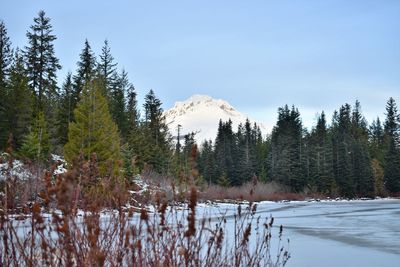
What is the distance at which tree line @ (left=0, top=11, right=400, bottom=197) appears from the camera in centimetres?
2669

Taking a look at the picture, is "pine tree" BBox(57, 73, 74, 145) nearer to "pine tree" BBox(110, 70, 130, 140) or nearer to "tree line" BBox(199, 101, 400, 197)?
"pine tree" BBox(110, 70, 130, 140)

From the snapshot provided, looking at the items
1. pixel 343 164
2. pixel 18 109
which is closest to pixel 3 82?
pixel 18 109

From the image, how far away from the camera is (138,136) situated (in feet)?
141

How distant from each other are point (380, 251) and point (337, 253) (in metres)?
1.09

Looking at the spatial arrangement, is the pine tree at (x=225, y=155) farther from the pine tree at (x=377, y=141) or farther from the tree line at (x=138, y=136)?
the pine tree at (x=377, y=141)

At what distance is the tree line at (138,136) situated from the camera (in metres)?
26.7

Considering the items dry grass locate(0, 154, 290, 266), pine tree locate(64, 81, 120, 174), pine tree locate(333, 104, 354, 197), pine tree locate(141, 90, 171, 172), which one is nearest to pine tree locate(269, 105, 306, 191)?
pine tree locate(333, 104, 354, 197)

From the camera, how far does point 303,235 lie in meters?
12.9

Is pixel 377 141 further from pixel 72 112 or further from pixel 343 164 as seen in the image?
pixel 72 112

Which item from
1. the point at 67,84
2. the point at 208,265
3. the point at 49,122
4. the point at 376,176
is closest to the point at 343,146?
the point at 376,176

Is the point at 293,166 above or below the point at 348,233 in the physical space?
above

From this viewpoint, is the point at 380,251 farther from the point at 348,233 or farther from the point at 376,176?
the point at 376,176

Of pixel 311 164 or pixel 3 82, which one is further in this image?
pixel 311 164

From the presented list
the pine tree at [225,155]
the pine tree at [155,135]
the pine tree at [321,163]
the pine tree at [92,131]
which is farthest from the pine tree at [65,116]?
the pine tree at [321,163]
